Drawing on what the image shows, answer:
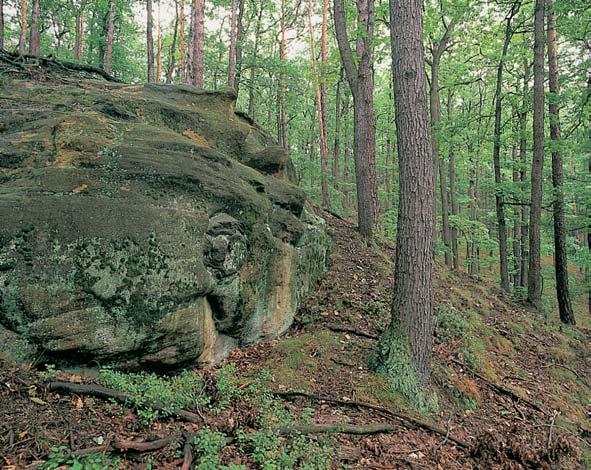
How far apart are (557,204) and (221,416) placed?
37.9 ft

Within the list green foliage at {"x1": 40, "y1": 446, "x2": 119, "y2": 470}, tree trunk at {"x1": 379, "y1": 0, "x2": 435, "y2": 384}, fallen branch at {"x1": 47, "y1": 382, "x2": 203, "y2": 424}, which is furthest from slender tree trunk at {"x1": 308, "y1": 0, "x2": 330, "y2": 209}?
green foliage at {"x1": 40, "y1": 446, "x2": 119, "y2": 470}

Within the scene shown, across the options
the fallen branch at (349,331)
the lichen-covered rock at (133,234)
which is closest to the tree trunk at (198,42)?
the lichen-covered rock at (133,234)

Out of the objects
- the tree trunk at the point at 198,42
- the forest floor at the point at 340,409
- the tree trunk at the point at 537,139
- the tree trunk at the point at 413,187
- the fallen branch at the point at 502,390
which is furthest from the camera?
the tree trunk at the point at 537,139

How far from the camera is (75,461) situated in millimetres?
2766

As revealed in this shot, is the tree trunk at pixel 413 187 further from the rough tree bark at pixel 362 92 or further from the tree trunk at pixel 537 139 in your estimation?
the tree trunk at pixel 537 139

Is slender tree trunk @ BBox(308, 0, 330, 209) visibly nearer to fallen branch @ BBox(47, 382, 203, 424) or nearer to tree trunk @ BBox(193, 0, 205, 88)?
tree trunk @ BBox(193, 0, 205, 88)

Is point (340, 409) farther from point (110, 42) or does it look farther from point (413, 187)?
point (110, 42)

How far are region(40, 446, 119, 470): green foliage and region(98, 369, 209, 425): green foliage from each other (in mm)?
590

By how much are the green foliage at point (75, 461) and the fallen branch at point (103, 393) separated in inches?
29.4

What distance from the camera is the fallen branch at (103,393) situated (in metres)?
3.67

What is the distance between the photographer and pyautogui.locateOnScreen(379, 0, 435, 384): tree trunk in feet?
16.5

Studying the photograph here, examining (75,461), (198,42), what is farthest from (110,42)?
(75,461)

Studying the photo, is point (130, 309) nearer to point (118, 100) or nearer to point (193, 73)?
point (118, 100)

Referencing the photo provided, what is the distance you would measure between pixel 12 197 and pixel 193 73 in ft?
24.9
